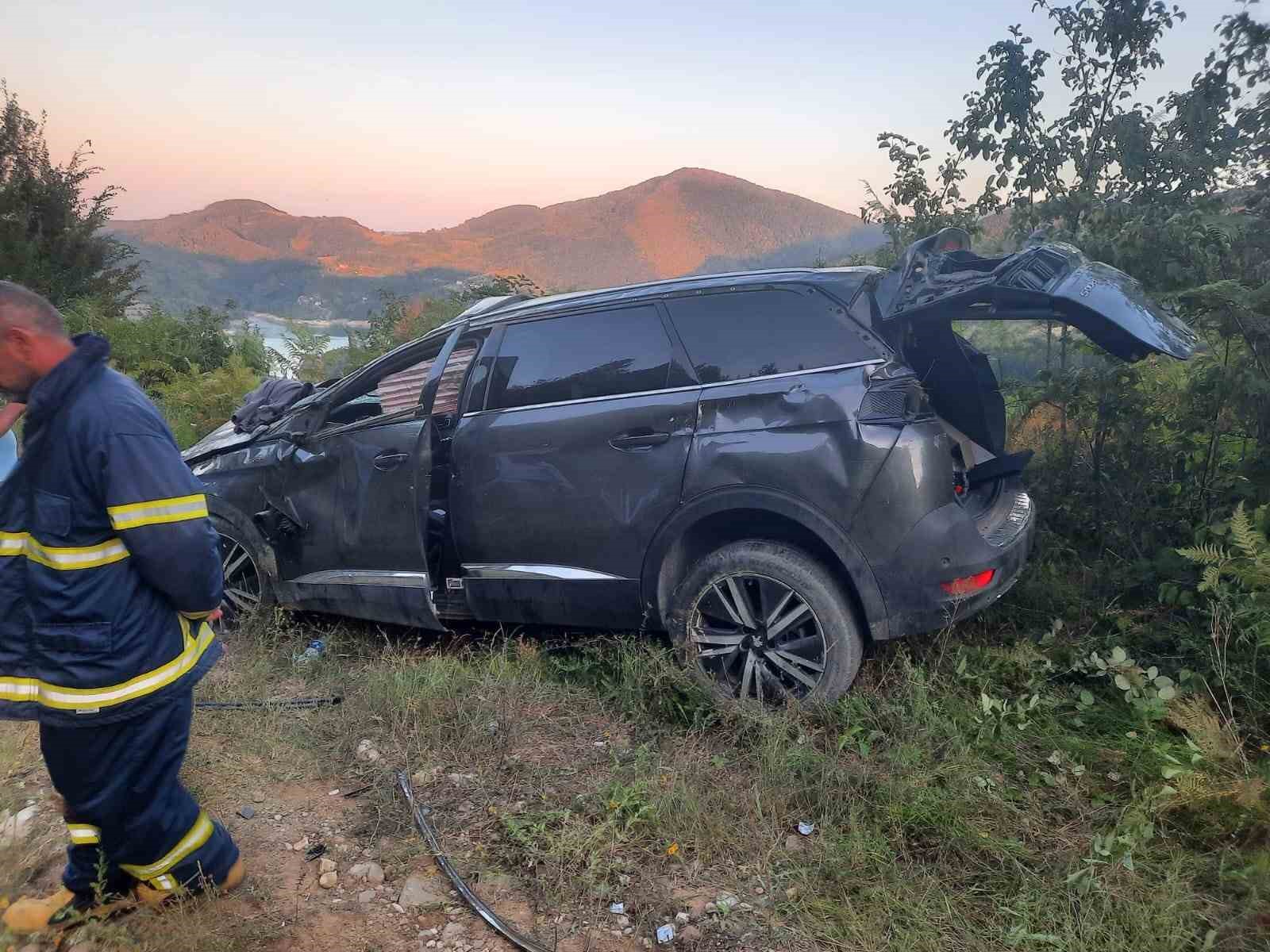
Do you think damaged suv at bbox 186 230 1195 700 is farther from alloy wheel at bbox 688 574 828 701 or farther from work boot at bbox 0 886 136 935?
work boot at bbox 0 886 136 935

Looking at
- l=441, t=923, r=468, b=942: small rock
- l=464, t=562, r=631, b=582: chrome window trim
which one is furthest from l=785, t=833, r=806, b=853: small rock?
l=464, t=562, r=631, b=582: chrome window trim

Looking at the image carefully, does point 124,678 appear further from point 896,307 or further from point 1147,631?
point 1147,631

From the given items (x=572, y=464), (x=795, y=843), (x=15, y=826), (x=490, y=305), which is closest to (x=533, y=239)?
(x=490, y=305)

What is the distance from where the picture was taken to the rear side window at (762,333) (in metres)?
3.45

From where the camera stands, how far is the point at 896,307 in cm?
342

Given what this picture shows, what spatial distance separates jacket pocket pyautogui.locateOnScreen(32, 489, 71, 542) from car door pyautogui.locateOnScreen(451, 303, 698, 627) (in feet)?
6.66

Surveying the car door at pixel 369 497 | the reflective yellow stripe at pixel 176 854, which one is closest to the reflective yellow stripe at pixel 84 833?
the reflective yellow stripe at pixel 176 854

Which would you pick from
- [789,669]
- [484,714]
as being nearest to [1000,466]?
[789,669]

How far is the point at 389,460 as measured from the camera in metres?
4.11

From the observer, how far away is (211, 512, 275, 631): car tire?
461cm

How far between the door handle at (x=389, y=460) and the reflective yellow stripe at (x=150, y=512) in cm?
188

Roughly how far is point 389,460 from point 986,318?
9.41 feet

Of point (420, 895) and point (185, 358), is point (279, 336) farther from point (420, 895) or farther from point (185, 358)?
point (420, 895)

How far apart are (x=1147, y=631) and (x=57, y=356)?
428 cm
